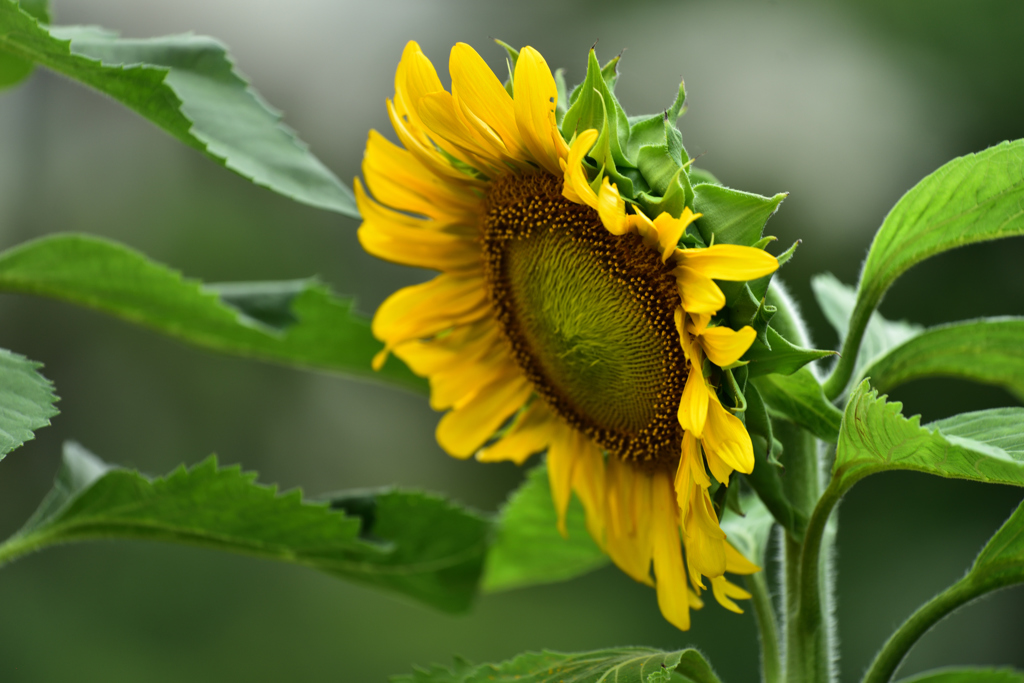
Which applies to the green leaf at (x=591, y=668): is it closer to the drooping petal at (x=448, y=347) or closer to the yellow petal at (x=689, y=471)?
the yellow petal at (x=689, y=471)

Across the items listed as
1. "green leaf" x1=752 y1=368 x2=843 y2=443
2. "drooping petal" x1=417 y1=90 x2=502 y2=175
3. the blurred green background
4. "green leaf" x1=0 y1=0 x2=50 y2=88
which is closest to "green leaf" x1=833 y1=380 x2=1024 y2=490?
"green leaf" x1=752 y1=368 x2=843 y2=443

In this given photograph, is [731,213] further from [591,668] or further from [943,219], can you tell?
[591,668]

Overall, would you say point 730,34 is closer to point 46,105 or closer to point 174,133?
point 46,105

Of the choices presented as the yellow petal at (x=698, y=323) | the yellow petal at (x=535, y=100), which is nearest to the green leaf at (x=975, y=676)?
the yellow petal at (x=698, y=323)

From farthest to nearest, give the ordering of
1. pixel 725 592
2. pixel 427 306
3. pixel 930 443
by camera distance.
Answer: pixel 427 306 < pixel 725 592 < pixel 930 443

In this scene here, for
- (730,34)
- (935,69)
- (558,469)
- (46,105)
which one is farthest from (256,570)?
(935,69)

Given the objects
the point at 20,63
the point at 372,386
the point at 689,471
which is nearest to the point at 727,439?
the point at 689,471

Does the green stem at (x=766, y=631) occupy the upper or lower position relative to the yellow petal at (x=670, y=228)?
lower

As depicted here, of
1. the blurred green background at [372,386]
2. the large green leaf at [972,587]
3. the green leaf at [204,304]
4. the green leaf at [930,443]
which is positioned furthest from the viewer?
the blurred green background at [372,386]
